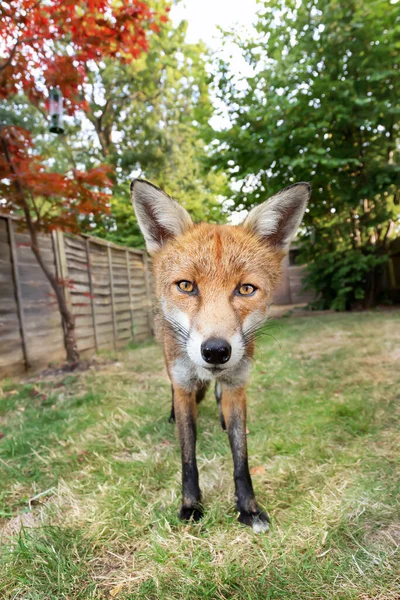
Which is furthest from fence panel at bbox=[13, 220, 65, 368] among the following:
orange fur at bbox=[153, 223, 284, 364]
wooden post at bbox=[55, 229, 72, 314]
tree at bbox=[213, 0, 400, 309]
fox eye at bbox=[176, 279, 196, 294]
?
tree at bbox=[213, 0, 400, 309]

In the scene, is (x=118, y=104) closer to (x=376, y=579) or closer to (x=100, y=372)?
(x=100, y=372)

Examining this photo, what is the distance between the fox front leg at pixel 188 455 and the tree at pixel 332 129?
23.4 ft

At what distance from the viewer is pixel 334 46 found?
816cm

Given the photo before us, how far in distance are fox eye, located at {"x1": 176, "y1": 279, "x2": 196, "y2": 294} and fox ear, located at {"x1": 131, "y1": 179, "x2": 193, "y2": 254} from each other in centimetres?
39

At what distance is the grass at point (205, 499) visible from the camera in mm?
1214

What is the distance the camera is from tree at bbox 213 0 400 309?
7805 mm

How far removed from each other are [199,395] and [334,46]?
9221 mm

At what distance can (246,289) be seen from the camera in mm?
1627

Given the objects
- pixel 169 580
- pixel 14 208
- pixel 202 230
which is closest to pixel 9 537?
pixel 169 580

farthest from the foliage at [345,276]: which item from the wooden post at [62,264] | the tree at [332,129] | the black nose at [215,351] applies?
the black nose at [215,351]

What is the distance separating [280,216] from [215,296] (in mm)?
700

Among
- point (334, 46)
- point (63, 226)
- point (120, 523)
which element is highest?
point (334, 46)

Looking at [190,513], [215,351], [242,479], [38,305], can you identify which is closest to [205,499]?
[190,513]

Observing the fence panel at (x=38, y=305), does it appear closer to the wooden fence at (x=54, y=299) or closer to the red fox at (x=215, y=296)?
the wooden fence at (x=54, y=299)
